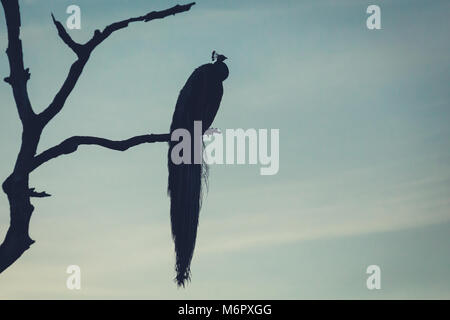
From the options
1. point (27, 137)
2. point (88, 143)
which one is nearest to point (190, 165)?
point (88, 143)

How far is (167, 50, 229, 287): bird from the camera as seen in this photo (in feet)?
35.3

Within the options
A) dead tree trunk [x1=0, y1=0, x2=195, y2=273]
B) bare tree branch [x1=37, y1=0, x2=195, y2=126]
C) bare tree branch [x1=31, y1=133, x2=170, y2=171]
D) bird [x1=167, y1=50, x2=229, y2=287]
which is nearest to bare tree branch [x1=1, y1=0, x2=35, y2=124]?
dead tree trunk [x1=0, y1=0, x2=195, y2=273]

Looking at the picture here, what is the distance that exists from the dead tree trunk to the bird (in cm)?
239

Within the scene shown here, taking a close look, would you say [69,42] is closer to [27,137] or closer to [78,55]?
[78,55]

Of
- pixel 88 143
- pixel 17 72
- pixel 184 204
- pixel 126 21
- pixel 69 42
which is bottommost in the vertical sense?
pixel 184 204

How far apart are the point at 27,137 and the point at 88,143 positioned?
0.73 meters

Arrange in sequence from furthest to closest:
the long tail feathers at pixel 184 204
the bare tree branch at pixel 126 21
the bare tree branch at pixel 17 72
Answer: the long tail feathers at pixel 184 204 → the bare tree branch at pixel 17 72 → the bare tree branch at pixel 126 21

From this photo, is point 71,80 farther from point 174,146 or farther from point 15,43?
point 174,146

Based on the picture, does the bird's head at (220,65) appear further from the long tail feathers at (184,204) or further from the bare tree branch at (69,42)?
the bare tree branch at (69,42)

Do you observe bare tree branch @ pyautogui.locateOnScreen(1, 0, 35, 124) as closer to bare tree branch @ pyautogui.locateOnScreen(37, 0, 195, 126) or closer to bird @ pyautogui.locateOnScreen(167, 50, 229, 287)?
bare tree branch @ pyautogui.locateOnScreen(37, 0, 195, 126)

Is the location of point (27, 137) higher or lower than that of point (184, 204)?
higher

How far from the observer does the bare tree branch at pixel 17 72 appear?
877 centimetres

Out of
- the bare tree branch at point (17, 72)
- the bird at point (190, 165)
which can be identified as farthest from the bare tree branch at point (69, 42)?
the bird at point (190, 165)

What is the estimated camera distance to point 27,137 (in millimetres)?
8758
